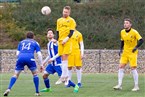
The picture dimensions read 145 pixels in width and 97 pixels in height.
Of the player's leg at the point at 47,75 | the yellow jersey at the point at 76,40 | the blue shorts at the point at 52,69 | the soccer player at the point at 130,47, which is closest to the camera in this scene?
the player's leg at the point at 47,75

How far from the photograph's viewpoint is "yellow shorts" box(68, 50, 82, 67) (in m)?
19.7

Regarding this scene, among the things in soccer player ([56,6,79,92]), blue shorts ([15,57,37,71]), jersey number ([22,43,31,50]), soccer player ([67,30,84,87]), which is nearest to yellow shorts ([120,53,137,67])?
soccer player ([67,30,84,87])

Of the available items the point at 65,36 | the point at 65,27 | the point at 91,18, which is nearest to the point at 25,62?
the point at 65,36

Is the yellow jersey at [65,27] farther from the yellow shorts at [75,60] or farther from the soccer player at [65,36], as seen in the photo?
the yellow shorts at [75,60]

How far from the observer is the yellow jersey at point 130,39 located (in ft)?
59.9

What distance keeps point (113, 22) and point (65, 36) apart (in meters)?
16.5

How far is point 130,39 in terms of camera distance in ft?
60.1

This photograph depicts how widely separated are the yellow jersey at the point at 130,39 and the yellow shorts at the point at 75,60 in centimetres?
195

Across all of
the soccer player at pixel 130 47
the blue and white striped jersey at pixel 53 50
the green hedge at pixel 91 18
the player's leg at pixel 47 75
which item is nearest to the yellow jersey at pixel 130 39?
the soccer player at pixel 130 47

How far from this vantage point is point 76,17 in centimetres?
3472

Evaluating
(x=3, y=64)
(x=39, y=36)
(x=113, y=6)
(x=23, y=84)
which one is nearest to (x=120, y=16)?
(x=113, y=6)

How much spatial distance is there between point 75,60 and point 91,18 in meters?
14.8

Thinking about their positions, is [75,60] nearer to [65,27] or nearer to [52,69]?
[52,69]

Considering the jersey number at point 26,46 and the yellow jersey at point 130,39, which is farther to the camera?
the yellow jersey at point 130,39
